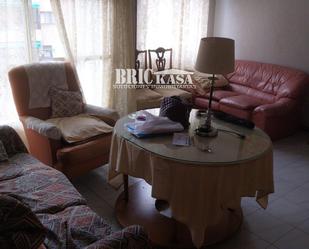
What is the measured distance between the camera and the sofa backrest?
3.85 m

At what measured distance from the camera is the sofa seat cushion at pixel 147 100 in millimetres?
3793

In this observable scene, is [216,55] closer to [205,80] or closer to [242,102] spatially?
[242,102]

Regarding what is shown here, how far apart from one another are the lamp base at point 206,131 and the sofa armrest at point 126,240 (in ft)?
3.19

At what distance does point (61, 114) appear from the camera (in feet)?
9.59

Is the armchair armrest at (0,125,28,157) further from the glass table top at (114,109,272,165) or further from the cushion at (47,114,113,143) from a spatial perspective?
the glass table top at (114,109,272,165)

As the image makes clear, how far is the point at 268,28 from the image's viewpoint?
4.41 meters

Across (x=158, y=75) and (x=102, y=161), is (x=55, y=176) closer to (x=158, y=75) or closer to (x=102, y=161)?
(x=102, y=161)

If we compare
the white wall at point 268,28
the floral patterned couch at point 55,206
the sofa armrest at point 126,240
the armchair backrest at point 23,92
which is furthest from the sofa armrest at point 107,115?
the white wall at point 268,28

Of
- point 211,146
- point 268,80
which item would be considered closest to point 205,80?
point 268,80

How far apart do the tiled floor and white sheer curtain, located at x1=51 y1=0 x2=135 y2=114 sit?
4.05ft

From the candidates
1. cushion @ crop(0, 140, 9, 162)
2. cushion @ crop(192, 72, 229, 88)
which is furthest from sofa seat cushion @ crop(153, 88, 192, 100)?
cushion @ crop(0, 140, 9, 162)

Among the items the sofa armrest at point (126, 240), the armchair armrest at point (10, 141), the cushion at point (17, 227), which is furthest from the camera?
the armchair armrest at point (10, 141)

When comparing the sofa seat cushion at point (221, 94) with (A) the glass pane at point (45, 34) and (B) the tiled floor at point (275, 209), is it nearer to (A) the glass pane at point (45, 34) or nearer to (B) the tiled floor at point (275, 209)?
(B) the tiled floor at point (275, 209)

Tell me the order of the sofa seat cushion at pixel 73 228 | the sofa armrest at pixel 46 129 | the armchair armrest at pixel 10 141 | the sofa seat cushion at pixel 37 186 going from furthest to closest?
1. the sofa armrest at pixel 46 129
2. the armchair armrest at pixel 10 141
3. the sofa seat cushion at pixel 37 186
4. the sofa seat cushion at pixel 73 228
